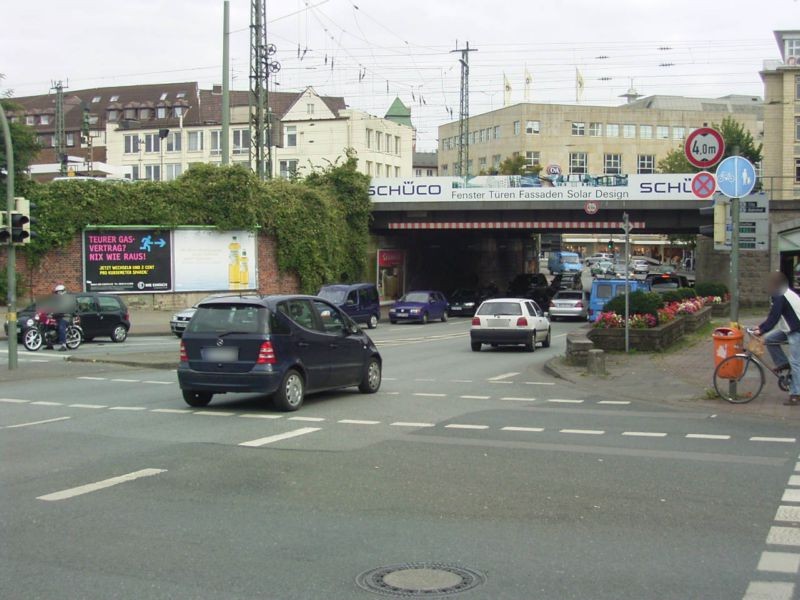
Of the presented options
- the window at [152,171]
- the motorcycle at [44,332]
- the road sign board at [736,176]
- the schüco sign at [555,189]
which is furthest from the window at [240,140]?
the road sign board at [736,176]

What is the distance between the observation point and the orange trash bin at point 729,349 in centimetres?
1333

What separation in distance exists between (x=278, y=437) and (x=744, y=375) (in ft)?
23.4

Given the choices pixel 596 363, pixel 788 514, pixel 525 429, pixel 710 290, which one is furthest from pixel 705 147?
pixel 710 290

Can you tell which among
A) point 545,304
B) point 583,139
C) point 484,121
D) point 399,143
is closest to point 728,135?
point 545,304

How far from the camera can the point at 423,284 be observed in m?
61.0

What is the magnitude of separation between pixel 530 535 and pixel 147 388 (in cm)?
1081

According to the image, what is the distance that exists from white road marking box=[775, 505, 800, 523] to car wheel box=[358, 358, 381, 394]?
8454 mm

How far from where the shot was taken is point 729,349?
13.5 meters

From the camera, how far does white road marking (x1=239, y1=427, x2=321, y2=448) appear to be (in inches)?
399

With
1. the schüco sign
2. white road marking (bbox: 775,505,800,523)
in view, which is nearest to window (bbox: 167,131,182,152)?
the schüco sign

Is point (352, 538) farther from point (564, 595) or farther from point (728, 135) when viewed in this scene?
point (728, 135)

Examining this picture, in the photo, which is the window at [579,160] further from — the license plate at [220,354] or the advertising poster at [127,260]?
the license plate at [220,354]

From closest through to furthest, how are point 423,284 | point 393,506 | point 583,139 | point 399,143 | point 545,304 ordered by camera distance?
point 393,506
point 545,304
point 423,284
point 399,143
point 583,139

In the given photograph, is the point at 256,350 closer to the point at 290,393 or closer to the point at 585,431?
the point at 290,393
